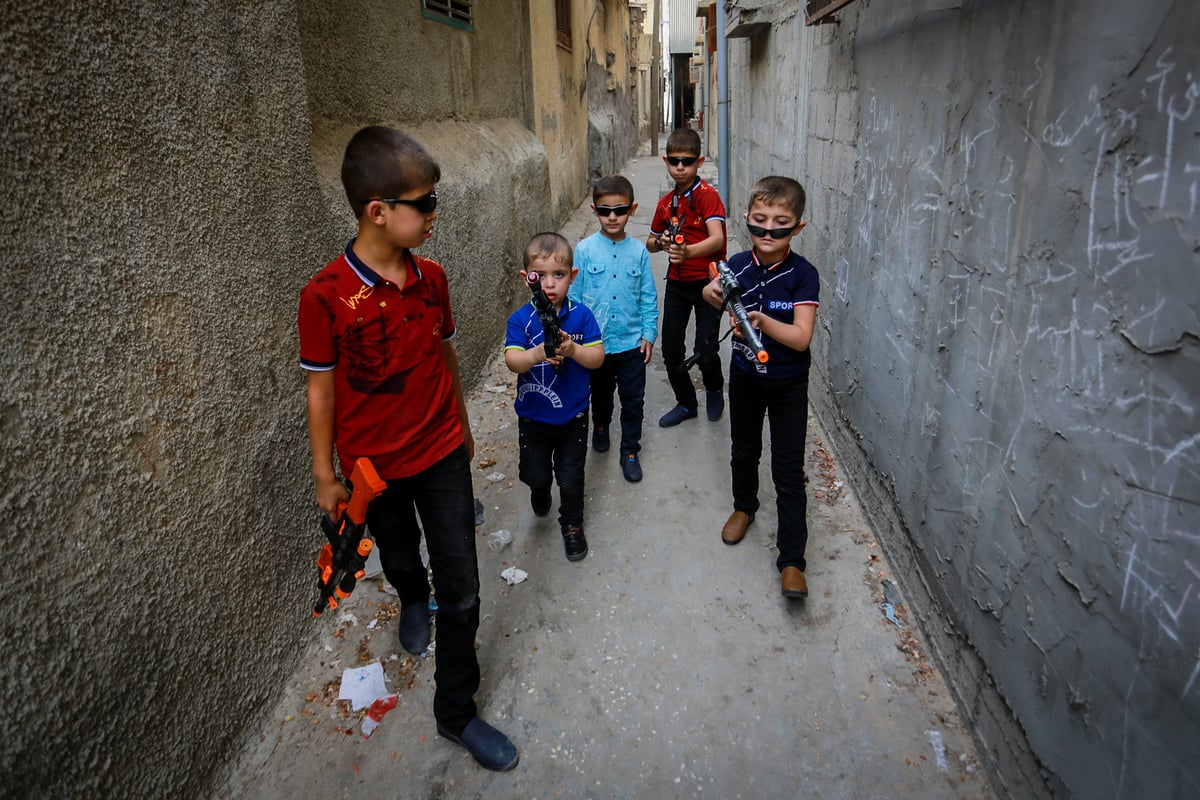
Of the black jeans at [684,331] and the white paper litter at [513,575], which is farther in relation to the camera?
the black jeans at [684,331]

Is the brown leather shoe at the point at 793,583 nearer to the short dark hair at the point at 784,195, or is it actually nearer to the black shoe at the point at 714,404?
the short dark hair at the point at 784,195

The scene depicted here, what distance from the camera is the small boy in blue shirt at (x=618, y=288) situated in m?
3.52

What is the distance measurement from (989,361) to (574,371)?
5.27 feet

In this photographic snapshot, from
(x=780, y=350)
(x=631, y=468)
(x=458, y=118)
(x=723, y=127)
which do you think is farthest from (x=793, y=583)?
(x=723, y=127)

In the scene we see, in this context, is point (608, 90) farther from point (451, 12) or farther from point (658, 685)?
point (658, 685)

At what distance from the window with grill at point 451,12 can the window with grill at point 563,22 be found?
14.3 feet

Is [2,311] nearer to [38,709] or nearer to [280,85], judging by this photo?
[38,709]

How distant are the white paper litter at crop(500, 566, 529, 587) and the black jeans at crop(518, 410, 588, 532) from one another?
286 mm

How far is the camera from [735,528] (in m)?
3.23

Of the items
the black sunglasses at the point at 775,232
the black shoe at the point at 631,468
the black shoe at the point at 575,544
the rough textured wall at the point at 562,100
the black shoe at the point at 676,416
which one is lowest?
the black shoe at the point at 575,544

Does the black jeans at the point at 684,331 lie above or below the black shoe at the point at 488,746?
above

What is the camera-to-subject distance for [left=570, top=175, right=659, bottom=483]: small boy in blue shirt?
352 centimetres

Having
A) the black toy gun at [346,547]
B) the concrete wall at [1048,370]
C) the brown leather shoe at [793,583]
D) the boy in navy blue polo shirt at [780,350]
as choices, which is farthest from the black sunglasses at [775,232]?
the black toy gun at [346,547]

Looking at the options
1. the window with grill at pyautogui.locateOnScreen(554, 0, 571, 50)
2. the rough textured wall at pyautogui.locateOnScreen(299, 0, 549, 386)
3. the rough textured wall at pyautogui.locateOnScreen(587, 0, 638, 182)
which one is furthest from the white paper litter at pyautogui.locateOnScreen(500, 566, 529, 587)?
the rough textured wall at pyautogui.locateOnScreen(587, 0, 638, 182)
